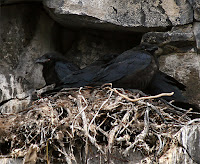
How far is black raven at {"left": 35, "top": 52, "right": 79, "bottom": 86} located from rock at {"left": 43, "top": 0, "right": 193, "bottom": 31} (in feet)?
1.44

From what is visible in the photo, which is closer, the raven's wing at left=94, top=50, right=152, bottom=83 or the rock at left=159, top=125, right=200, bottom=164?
the rock at left=159, top=125, right=200, bottom=164

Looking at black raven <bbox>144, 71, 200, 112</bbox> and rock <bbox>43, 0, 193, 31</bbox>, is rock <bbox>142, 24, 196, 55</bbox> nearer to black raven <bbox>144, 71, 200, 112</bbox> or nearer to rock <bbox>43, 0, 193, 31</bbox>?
rock <bbox>43, 0, 193, 31</bbox>

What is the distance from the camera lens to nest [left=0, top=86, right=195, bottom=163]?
3320 mm

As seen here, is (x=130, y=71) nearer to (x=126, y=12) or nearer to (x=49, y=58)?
(x=126, y=12)

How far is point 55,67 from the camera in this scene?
478 cm

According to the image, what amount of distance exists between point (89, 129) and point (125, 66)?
0.98 m

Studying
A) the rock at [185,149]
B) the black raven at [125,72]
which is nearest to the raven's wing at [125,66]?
the black raven at [125,72]

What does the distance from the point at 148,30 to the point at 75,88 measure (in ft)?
3.18

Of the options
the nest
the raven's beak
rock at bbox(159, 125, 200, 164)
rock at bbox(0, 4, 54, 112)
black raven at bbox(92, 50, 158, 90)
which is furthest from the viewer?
the raven's beak

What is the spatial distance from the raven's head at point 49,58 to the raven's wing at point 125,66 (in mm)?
628

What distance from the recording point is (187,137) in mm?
3252

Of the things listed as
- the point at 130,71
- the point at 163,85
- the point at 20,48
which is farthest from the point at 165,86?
the point at 20,48

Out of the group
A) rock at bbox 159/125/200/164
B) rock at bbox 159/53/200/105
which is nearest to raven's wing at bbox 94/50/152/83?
rock at bbox 159/53/200/105

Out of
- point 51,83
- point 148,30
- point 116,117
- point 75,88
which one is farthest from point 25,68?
point 116,117
